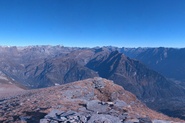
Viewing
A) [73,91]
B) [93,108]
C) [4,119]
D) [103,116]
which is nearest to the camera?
[103,116]

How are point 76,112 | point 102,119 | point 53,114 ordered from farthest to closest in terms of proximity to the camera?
point 76,112 < point 53,114 < point 102,119

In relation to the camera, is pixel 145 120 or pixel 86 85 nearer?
pixel 145 120

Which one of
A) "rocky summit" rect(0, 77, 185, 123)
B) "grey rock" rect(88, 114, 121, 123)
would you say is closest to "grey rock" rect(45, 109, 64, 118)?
"rocky summit" rect(0, 77, 185, 123)

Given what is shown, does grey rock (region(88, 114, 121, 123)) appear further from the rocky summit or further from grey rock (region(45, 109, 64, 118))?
grey rock (region(45, 109, 64, 118))

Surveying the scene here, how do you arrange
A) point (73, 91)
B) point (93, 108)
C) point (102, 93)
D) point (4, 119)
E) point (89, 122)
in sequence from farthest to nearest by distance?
point (102, 93)
point (73, 91)
point (93, 108)
point (4, 119)
point (89, 122)

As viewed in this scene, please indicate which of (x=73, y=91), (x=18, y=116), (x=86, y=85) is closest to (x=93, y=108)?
(x=18, y=116)

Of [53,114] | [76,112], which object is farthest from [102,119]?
[53,114]

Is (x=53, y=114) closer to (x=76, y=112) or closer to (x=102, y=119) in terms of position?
(x=76, y=112)

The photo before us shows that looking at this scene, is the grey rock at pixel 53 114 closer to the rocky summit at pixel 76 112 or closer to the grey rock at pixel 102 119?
the rocky summit at pixel 76 112

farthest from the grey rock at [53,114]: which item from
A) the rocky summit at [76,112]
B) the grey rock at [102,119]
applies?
the grey rock at [102,119]

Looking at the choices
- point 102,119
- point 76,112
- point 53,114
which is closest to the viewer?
point 102,119

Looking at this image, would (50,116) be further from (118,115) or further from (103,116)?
(118,115)
